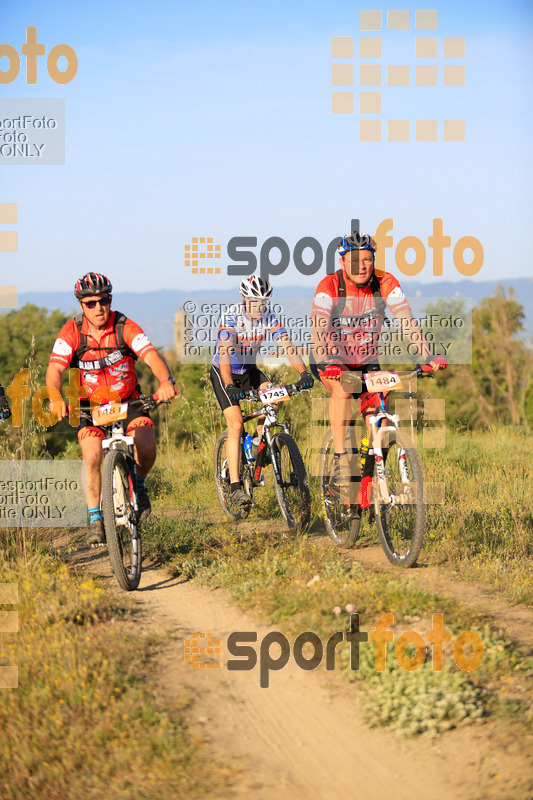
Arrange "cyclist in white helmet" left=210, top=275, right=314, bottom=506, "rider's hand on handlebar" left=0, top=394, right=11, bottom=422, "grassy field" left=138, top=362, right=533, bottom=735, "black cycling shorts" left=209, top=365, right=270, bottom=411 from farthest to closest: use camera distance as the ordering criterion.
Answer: "black cycling shorts" left=209, top=365, right=270, bottom=411
"cyclist in white helmet" left=210, top=275, right=314, bottom=506
"rider's hand on handlebar" left=0, top=394, right=11, bottom=422
"grassy field" left=138, top=362, right=533, bottom=735

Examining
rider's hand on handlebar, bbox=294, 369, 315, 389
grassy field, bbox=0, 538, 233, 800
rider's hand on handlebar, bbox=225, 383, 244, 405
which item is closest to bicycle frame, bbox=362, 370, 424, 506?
rider's hand on handlebar, bbox=294, 369, 315, 389

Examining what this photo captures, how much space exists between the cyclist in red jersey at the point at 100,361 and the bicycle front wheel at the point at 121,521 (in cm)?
22

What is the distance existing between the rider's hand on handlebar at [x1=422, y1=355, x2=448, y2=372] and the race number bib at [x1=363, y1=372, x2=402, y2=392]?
0.28 meters

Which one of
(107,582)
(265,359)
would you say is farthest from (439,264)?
(107,582)

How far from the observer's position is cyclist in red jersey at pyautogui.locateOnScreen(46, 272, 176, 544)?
586cm

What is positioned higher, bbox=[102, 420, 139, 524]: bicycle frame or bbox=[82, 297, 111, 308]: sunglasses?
bbox=[82, 297, 111, 308]: sunglasses

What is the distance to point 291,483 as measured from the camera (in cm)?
717

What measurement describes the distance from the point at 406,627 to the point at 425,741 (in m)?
0.98

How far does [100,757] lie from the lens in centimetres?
357

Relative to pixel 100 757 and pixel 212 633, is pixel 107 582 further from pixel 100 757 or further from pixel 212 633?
pixel 100 757

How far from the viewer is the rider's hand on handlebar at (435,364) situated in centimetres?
576

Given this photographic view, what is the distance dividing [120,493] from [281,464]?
1.97 m

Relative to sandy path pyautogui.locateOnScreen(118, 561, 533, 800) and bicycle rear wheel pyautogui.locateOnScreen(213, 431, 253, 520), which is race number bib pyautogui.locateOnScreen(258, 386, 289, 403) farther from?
sandy path pyautogui.locateOnScreen(118, 561, 533, 800)

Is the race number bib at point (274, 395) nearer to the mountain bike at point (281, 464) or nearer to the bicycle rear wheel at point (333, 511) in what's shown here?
the mountain bike at point (281, 464)
